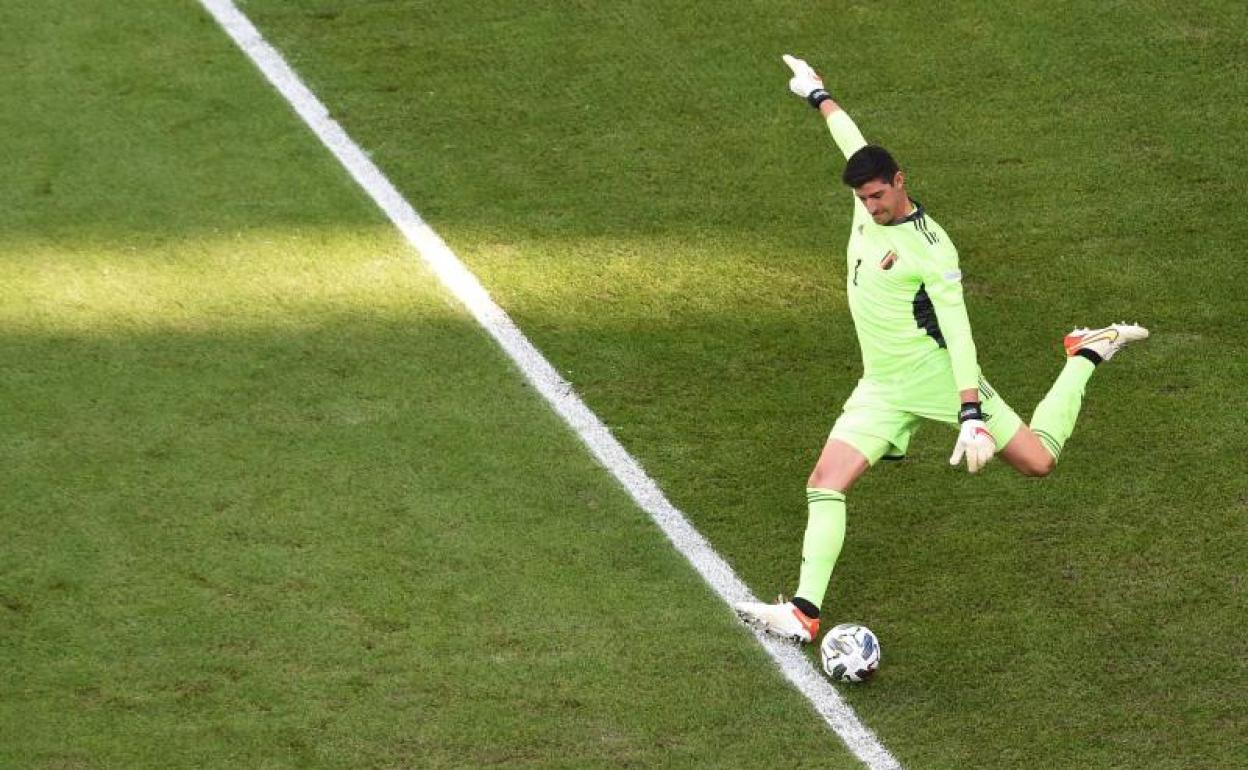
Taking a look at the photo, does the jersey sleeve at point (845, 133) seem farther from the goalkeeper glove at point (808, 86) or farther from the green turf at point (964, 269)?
the green turf at point (964, 269)

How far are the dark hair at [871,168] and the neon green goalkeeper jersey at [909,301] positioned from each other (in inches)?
9.8

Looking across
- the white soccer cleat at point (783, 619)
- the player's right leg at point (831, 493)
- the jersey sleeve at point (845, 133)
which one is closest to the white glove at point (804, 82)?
the jersey sleeve at point (845, 133)

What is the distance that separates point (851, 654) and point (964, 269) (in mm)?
3625

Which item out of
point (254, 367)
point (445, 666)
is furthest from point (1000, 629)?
point (254, 367)

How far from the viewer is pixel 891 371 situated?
327 inches

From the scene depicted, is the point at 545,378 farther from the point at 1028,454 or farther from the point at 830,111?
the point at 1028,454

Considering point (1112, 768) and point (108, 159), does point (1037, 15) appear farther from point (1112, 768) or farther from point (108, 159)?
point (1112, 768)

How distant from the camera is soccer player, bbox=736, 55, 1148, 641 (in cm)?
803

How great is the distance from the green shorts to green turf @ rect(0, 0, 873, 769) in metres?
1.02

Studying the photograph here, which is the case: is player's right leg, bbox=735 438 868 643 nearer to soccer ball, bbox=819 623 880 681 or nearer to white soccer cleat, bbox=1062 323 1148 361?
soccer ball, bbox=819 623 880 681

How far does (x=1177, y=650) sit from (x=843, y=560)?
1.56m

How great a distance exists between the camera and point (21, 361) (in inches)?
401

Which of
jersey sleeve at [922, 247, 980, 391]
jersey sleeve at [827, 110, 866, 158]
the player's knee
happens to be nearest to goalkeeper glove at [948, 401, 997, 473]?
jersey sleeve at [922, 247, 980, 391]

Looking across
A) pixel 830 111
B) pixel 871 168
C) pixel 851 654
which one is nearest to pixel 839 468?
pixel 851 654
